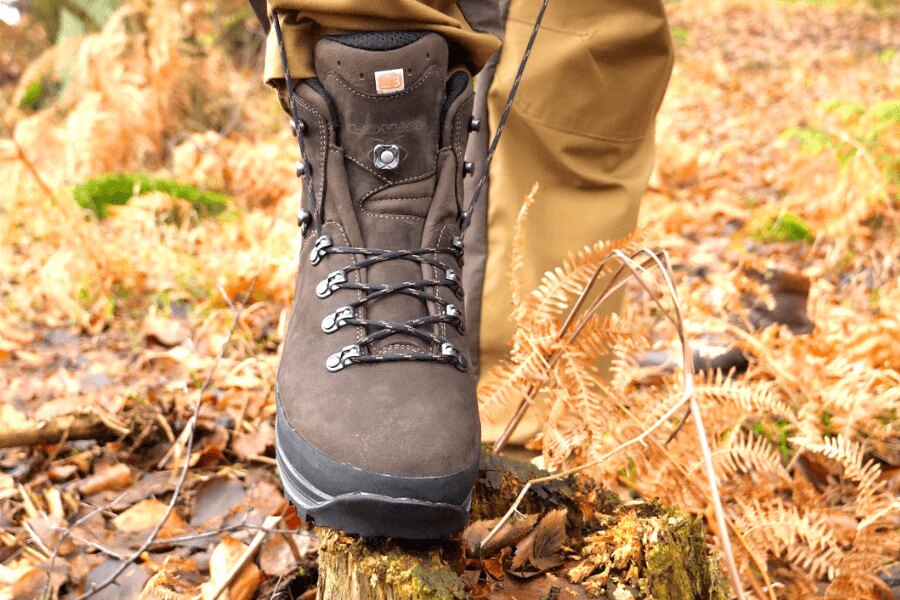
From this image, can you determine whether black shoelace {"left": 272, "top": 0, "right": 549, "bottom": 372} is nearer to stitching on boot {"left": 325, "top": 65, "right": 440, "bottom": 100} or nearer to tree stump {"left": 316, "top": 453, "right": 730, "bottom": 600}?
stitching on boot {"left": 325, "top": 65, "right": 440, "bottom": 100}

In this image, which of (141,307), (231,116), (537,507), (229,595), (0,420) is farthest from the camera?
(231,116)

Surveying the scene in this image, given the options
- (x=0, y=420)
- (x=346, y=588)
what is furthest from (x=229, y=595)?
(x=0, y=420)

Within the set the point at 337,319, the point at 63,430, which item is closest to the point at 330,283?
the point at 337,319

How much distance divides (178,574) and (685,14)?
12.9 m

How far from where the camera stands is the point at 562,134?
2.01 metres

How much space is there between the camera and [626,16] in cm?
195

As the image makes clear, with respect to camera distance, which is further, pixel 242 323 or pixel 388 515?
pixel 242 323

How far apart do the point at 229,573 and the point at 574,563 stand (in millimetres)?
686

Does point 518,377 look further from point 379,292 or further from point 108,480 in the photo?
point 108,480

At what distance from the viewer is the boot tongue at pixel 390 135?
4.37 ft

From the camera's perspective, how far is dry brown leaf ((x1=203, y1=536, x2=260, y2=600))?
1466mm

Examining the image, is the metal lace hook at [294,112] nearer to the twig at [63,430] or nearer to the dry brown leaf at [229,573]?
the dry brown leaf at [229,573]

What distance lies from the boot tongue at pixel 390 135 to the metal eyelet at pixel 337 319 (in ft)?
0.13

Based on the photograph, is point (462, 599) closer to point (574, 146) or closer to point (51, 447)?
point (574, 146)
